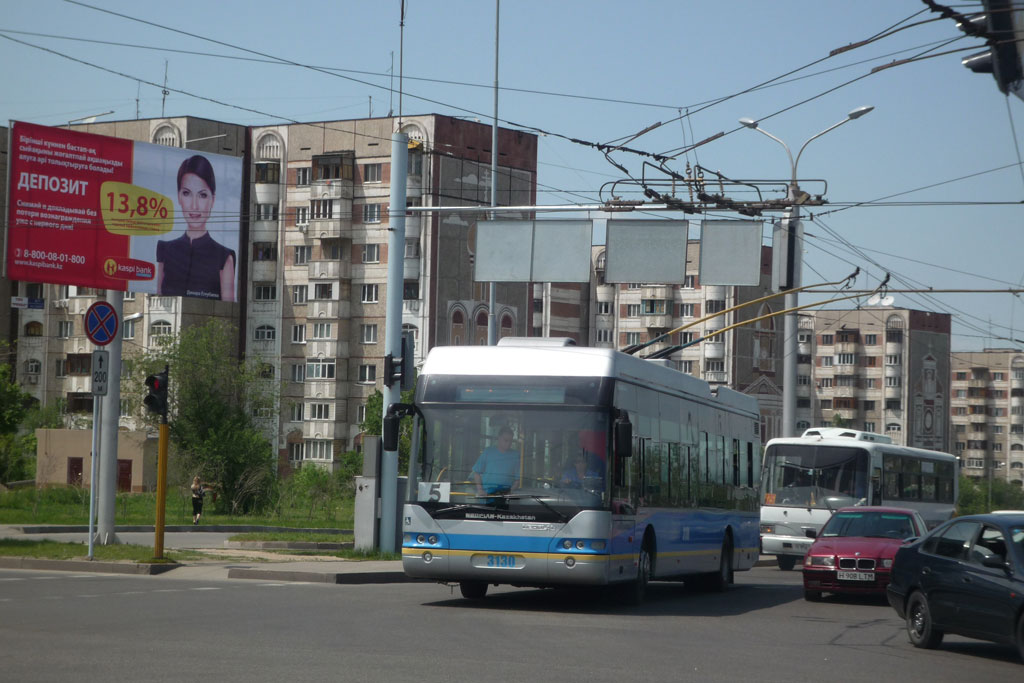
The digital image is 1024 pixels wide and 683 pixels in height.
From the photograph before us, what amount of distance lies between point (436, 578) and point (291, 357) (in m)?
76.1

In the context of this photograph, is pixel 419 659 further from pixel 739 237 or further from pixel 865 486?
pixel 865 486

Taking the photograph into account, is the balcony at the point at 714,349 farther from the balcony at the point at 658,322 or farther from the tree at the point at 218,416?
the tree at the point at 218,416

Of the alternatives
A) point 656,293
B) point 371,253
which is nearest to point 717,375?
point 656,293

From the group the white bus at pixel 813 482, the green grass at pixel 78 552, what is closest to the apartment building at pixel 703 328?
the white bus at pixel 813 482

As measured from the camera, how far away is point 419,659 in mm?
11328

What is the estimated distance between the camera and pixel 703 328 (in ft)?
372

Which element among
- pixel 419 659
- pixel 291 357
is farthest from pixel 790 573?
pixel 291 357

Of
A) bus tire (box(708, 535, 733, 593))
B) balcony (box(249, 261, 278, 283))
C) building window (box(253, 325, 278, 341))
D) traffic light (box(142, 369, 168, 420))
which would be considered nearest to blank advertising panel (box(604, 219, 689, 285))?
bus tire (box(708, 535, 733, 593))

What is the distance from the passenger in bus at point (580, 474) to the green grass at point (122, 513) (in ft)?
65.9

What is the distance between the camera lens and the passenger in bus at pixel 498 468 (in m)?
16.5

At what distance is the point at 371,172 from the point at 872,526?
68.9 meters

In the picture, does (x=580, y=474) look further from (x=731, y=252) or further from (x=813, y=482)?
(x=813, y=482)

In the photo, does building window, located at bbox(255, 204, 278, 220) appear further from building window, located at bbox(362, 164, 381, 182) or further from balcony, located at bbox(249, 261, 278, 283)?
building window, located at bbox(362, 164, 381, 182)

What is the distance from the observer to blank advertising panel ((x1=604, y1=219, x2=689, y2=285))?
84.9 ft
